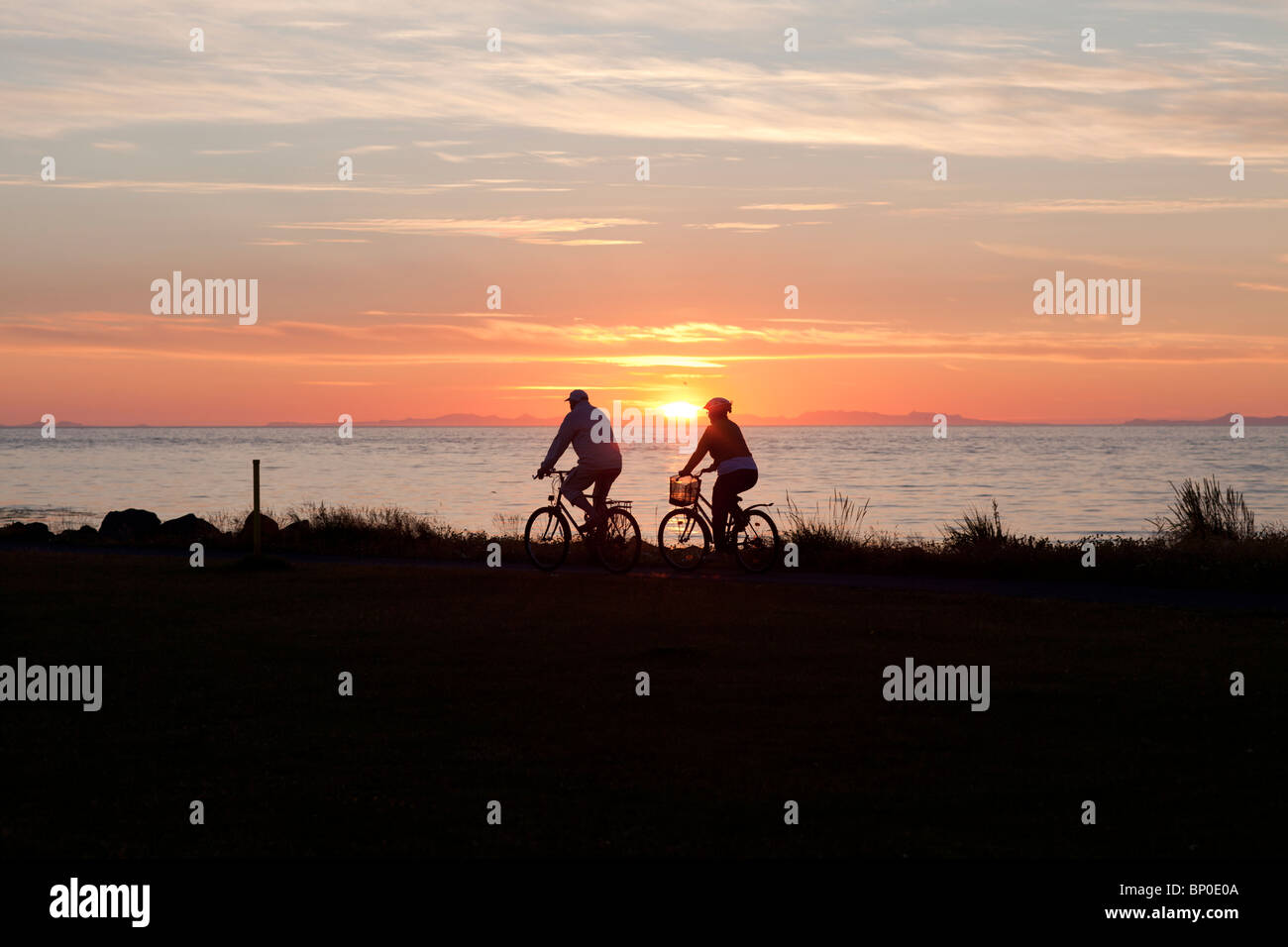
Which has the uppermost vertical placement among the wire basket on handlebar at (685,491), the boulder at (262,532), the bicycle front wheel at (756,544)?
the wire basket on handlebar at (685,491)

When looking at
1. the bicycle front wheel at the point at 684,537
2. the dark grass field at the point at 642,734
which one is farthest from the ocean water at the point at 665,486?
the dark grass field at the point at 642,734

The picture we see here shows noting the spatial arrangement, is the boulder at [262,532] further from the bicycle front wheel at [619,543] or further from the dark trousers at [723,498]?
the dark trousers at [723,498]

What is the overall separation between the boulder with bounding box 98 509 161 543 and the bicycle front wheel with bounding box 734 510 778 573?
44.3 feet

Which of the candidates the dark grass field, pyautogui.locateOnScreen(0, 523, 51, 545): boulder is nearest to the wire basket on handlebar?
the dark grass field

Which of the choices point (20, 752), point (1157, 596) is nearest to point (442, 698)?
point (20, 752)

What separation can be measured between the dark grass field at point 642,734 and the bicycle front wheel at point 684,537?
152 inches

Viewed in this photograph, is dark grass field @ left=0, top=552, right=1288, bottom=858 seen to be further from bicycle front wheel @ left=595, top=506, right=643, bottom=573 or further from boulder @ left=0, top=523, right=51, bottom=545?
boulder @ left=0, top=523, right=51, bottom=545

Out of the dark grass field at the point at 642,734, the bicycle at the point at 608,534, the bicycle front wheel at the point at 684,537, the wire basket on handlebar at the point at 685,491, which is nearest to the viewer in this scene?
the dark grass field at the point at 642,734

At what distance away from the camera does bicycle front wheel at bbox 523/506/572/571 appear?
18500 millimetres

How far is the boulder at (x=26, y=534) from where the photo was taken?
2580 cm

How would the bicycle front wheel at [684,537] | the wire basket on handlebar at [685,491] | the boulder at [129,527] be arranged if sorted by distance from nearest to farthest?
the wire basket on handlebar at [685,491]
the bicycle front wheel at [684,537]
the boulder at [129,527]

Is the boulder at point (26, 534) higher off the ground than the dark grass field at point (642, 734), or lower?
higher

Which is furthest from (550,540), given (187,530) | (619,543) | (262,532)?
(187,530)
